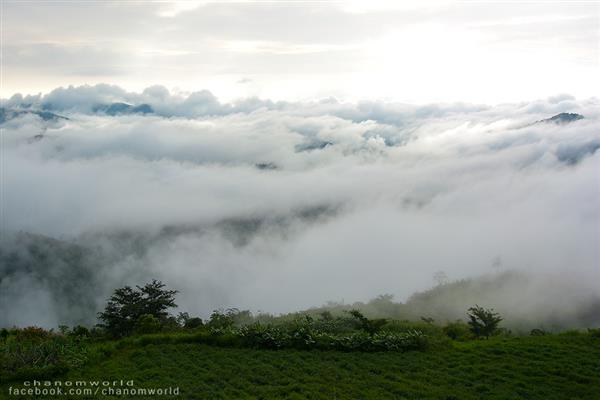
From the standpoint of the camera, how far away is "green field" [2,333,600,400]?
12.5m

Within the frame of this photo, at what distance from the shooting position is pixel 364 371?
14.0 meters

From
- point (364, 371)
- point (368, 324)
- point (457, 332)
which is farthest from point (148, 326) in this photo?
point (457, 332)

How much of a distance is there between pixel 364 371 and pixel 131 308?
13.9 meters

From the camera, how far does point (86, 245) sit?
117 meters

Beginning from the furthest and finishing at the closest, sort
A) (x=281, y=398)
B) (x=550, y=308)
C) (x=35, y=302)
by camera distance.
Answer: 1. (x=35, y=302)
2. (x=550, y=308)
3. (x=281, y=398)

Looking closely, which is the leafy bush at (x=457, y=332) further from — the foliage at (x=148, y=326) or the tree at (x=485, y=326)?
the foliage at (x=148, y=326)

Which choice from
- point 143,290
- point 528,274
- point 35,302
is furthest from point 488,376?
point 35,302

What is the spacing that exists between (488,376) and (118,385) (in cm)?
1001

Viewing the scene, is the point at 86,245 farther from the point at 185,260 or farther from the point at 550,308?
the point at 550,308

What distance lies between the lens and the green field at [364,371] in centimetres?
1250

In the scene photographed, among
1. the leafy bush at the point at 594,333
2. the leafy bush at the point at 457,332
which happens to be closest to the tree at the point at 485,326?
the leafy bush at the point at 457,332

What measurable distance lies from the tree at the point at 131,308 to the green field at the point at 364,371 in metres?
6.43

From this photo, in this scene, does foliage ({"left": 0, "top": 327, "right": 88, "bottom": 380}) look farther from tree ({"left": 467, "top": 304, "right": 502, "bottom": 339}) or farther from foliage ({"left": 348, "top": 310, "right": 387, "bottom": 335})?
tree ({"left": 467, "top": 304, "right": 502, "bottom": 339})

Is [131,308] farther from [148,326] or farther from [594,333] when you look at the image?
[594,333]
